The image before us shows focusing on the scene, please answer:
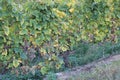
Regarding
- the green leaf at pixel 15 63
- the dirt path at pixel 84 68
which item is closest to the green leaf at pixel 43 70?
the dirt path at pixel 84 68

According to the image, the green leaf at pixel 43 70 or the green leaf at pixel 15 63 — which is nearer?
the green leaf at pixel 15 63

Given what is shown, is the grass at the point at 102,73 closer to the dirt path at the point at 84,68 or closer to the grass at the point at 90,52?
the dirt path at the point at 84,68

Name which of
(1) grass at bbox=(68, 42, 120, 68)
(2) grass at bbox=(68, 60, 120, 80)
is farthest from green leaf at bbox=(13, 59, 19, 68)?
(1) grass at bbox=(68, 42, 120, 68)

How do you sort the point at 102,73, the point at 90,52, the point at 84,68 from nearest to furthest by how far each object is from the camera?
the point at 102,73
the point at 84,68
the point at 90,52

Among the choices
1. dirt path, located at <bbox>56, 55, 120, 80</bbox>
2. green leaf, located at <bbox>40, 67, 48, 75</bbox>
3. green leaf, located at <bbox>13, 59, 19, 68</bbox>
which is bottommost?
dirt path, located at <bbox>56, 55, 120, 80</bbox>

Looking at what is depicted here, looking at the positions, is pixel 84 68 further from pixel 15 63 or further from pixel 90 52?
pixel 15 63

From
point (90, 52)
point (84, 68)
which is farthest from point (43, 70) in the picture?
point (90, 52)

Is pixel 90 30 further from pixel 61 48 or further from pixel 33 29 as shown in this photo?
Answer: pixel 33 29

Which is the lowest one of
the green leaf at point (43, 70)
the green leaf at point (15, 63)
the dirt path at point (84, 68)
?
the dirt path at point (84, 68)

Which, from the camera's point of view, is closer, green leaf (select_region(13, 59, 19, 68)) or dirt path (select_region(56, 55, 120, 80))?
green leaf (select_region(13, 59, 19, 68))

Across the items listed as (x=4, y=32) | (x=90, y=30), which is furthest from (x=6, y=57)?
(x=90, y=30)

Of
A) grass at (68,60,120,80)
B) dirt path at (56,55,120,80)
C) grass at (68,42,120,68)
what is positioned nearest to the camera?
grass at (68,60,120,80)

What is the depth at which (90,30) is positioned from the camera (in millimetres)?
6305

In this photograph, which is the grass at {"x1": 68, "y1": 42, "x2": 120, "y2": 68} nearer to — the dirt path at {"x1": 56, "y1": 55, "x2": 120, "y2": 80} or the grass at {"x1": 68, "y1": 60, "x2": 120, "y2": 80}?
the dirt path at {"x1": 56, "y1": 55, "x2": 120, "y2": 80}
